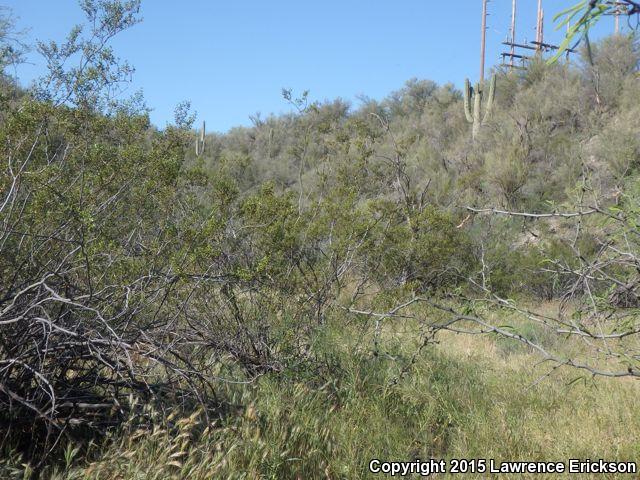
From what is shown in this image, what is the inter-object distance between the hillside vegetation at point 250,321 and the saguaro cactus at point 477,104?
41.4 ft

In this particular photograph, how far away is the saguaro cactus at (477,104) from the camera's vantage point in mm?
20141

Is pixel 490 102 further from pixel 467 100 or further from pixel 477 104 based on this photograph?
pixel 467 100

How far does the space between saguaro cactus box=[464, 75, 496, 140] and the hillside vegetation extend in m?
12.6

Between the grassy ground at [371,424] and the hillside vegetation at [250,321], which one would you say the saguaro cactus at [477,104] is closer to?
the hillside vegetation at [250,321]

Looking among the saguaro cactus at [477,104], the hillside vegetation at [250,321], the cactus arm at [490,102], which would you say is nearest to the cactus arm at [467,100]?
the saguaro cactus at [477,104]

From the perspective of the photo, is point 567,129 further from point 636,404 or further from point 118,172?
point 118,172

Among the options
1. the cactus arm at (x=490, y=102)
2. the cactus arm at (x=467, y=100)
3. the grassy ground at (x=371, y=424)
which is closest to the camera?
the grassy ground at (x=371, y=424)

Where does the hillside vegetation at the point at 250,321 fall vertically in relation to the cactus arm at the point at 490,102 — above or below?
below

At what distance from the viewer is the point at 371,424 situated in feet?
13.5

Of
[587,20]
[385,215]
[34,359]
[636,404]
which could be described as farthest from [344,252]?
[587,20]

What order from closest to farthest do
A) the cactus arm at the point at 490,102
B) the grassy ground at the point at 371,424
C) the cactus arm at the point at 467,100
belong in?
the grassy ground at the point at 371,424 → the cactus arm at the point at 490,102 → the cactus arm at the point at 467,100

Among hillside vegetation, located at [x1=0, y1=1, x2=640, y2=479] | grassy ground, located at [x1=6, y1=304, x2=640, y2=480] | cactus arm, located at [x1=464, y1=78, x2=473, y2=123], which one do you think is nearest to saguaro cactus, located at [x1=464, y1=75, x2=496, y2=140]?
cactus arm, located at [x1=464, y1=78, x2=473, y2=123]

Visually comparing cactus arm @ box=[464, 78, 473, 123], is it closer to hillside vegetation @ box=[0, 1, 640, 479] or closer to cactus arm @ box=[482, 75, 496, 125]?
cactus arm @ box=[482, 75, 496, 125]

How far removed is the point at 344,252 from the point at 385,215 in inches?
49.2
